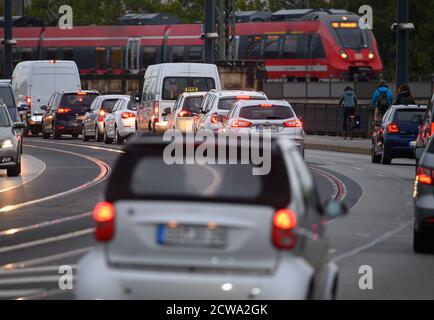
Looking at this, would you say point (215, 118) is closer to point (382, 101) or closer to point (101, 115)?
point (382, 101)

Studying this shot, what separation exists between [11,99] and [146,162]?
32.0 meters

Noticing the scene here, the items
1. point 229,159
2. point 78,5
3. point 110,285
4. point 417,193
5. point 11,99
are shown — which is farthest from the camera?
point 78,5

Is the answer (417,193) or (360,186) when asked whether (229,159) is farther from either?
(360,186)

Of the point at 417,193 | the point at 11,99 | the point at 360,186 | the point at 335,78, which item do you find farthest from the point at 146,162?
the point at 335,78

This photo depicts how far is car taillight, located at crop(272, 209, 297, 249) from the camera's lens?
9.59m

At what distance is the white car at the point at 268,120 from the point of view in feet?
111

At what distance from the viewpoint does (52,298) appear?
1278 centimetres

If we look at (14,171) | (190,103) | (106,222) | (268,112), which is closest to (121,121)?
(190,103)

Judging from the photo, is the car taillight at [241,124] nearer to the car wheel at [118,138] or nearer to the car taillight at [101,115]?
the car wheel at [118,138]

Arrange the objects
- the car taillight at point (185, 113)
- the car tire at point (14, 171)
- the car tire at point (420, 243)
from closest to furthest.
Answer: the car tire at point (420, 243) < the car tire at point (14, 171) < the car taillight at point (185, 113)

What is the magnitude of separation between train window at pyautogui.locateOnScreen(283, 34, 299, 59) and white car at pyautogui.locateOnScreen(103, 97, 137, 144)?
2598cm

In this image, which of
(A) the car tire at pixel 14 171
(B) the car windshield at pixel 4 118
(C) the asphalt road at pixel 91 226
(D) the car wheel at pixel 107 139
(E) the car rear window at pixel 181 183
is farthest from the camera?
(D) the car wheel at pixel 107 139

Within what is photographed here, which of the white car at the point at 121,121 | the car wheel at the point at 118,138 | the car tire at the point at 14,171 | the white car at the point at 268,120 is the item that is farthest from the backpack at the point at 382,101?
the car tire at the point at 14,171

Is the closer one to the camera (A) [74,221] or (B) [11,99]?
(A) [74,221]
